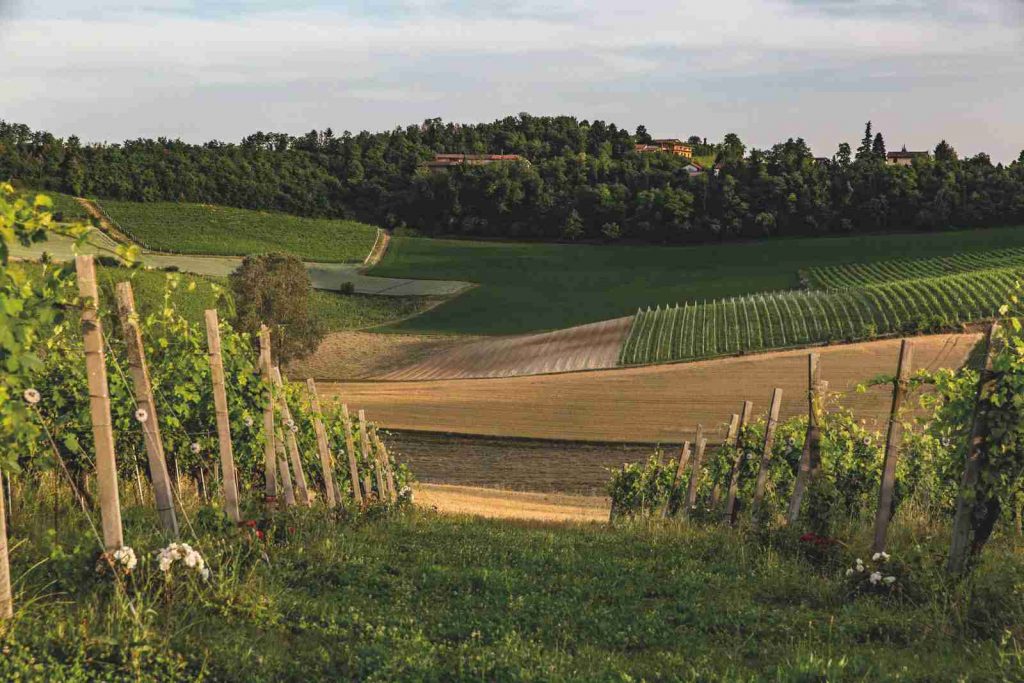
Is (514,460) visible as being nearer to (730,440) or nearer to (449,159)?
(730,440)

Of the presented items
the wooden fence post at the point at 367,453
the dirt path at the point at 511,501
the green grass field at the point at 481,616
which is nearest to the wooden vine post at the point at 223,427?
the green grass field at the point at 481,616

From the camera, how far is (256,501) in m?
9.79

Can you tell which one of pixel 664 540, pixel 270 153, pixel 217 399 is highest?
pixel 270 153

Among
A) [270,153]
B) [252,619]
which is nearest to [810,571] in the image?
[252,619]

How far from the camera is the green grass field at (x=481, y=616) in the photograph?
6113 millimetres

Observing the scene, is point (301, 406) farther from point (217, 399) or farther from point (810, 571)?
point (810, 571)

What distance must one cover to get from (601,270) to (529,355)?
3430 centimetres

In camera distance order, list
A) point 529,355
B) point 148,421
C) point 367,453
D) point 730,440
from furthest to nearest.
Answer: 1. point 529,355
2. point 367,453
3. point 730,440
4. point 148,421

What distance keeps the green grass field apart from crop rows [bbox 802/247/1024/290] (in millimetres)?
66735

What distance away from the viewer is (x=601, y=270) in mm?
88750

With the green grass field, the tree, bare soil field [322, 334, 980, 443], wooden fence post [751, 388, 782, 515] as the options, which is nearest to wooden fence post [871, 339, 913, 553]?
the green grass field

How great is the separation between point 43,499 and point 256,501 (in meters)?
1.88

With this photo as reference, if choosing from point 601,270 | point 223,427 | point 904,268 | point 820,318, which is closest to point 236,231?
point 601,270

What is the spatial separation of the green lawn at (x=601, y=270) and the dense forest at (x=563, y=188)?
573 cm
